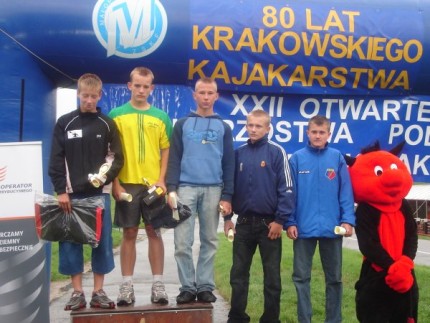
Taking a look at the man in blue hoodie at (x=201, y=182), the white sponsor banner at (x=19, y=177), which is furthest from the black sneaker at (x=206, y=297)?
the white sponsor banner at (x=19, y=177)

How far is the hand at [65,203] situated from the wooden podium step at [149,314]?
27.7 inches

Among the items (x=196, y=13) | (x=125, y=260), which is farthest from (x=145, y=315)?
(x=196, y=13)

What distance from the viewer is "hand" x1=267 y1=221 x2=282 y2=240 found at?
14.6 ft

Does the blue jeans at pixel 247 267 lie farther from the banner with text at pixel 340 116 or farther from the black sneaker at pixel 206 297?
the banner with text at pixel 340 116

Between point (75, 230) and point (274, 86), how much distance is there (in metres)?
2.00

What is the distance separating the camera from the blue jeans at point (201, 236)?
14.5 ft

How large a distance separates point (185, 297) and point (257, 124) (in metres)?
1.40

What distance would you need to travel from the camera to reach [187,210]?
4328mm

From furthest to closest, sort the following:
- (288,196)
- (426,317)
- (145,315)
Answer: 1. (426,317)
2. (288,196)
3. (145,315)

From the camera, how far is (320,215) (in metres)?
4.54

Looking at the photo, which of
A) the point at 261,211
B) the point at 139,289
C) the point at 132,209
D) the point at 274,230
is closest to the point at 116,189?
the point at 132,209

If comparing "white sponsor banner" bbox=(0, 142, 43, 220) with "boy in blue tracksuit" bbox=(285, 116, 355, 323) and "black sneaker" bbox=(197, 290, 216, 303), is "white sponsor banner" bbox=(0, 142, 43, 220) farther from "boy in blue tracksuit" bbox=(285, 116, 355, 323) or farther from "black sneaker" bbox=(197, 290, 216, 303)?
"boy in blue tracksuit" bbox=(285, 116, 355, 323)

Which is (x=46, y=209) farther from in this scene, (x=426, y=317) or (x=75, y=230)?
(x=426, y=317)

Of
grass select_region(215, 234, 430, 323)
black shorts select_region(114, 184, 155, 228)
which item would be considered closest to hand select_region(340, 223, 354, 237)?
black shorts select_region(114, 184, 155, 228)
